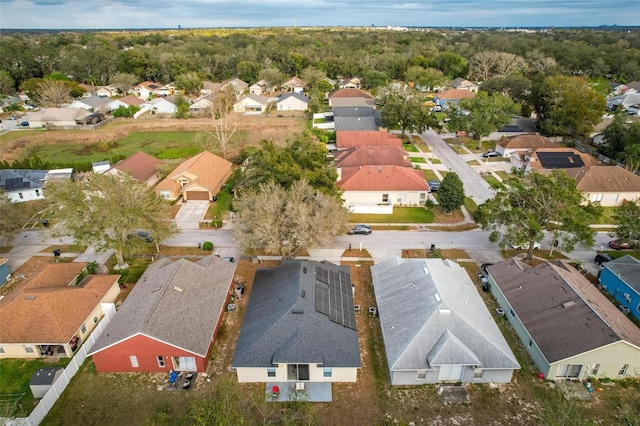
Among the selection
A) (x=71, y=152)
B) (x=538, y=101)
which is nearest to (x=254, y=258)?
(x=71, y=152)

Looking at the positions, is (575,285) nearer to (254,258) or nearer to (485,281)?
(485,281)

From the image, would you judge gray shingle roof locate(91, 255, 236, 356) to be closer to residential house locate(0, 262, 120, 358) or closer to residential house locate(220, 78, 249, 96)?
residential house locate(0, 262, 120, 358)

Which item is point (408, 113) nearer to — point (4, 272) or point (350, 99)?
point (350, 99)

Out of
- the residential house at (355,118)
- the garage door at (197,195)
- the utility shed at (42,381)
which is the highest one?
the residential house at (355,118)

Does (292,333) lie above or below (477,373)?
above

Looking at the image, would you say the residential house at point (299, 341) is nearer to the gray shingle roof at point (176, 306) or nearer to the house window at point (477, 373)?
the gray shingle roof at point (176, 306)

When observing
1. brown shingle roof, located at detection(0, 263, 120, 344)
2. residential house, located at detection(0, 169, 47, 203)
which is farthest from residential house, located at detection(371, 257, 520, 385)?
residential house, located at detection(0, 169, 47, 203)

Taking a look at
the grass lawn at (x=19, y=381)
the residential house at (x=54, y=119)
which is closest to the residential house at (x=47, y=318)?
the grass lawn at (x=19, y=381)

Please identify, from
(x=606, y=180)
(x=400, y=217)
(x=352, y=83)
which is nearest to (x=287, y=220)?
(x=400, y=217)
